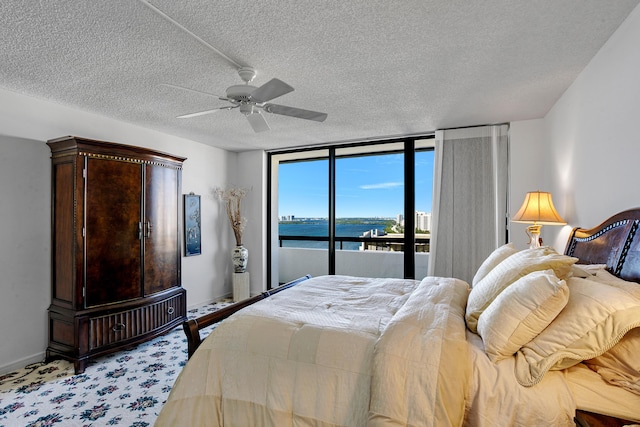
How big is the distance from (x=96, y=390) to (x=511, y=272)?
10.2 feet

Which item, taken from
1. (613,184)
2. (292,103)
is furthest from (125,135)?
(613,184)

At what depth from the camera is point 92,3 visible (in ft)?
5.40

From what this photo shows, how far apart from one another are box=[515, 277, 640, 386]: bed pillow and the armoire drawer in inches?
130

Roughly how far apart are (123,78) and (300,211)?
3235 mm

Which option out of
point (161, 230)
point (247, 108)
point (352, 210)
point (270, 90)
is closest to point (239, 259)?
point (161, 230)

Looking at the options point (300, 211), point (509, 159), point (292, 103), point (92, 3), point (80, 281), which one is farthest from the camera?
point (300, 211)

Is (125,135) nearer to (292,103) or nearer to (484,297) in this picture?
(292,103)

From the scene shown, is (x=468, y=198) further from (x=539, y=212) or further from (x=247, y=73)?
(x=247, y=73)

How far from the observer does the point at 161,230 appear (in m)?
3.54

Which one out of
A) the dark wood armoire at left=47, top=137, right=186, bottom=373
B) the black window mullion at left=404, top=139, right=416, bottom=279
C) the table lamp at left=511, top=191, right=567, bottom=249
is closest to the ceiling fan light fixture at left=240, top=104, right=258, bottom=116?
the dark wood armoire at left=47, top=137, right=186, bottom=373

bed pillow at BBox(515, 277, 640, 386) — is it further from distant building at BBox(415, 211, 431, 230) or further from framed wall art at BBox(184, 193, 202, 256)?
framed wall art at BBox(184, 193, 202, 256)

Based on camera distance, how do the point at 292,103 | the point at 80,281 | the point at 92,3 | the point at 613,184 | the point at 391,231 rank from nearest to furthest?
the point at 92,3 < the point at 613,184 < the point at 80,281 < the point at 292,103 < the point at 391,231

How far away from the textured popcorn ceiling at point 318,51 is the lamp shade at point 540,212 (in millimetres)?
959

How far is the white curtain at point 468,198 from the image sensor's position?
12.3 ft
